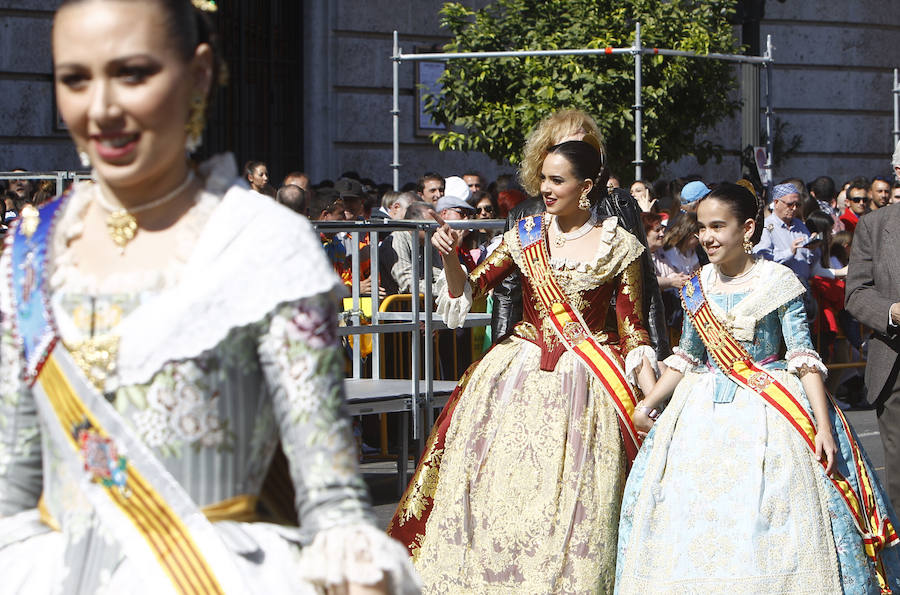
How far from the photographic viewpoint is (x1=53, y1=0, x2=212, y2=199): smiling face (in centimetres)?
212

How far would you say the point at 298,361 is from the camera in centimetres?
212

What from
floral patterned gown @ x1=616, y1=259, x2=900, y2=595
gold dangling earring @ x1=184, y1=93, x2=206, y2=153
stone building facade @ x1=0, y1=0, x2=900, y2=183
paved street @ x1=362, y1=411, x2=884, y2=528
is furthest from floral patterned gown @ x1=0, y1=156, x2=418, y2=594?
stone building facade @ x1=0, y1=0, x2=900, y2=183

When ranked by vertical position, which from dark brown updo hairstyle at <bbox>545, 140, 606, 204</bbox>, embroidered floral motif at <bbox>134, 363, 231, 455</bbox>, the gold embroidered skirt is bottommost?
the gold embroidered skirt

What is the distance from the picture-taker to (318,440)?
2.12 metres

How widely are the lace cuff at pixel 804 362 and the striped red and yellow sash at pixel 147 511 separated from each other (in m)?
3.72

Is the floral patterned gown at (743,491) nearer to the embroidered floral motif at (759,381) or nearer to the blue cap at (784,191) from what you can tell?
the embroidered floral motif at (759,381)

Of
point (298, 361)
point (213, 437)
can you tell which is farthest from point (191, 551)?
point (298, 361)

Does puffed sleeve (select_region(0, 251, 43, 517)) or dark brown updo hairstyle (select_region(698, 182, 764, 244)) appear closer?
puffed sleeve (select_region(0, 251, 43, 517))

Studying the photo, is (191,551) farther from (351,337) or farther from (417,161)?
(417,161)

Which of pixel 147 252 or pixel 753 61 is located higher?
pixel 753 61

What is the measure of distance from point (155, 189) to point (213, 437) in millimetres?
374

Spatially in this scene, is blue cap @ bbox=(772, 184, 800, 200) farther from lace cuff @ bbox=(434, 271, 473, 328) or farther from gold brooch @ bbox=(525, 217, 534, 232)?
lace cuff @ bbox=(434, 271, 473, 328)

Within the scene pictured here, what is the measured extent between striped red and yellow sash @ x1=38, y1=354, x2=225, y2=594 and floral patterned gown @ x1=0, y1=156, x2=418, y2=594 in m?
0.03

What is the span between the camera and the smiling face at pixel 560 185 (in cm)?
600
